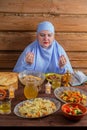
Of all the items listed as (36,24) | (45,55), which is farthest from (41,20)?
(45,55)

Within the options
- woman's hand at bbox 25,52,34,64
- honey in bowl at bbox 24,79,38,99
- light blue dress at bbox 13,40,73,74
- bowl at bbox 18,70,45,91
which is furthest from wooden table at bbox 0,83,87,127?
light blue dress at bbox 13,40,73,74

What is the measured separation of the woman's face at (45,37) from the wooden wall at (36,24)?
249mm

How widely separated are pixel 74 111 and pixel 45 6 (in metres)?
1.67

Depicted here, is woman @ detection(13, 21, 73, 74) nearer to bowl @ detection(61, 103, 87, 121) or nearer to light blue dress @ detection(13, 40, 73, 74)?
light blue dress @ detection(13, 40, 73, 74)

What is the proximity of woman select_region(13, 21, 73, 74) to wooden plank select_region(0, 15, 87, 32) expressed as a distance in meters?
0.17

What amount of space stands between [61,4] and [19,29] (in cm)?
57

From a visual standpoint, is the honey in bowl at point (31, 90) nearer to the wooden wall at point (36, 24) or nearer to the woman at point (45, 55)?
the woman at point (45, 55)

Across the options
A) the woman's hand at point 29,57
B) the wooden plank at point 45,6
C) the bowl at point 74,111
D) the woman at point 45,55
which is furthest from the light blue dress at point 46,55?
the bowl at point 74,111

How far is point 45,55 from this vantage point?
323cm

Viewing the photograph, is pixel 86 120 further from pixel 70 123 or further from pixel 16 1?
pixel 16 1

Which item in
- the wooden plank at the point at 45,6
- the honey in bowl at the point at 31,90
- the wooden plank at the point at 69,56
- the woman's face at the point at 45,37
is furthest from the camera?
the wooden plank at the point at 69,56

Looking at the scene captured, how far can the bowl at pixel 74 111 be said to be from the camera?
1846 mm

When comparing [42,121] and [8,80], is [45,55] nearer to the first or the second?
[8,80]

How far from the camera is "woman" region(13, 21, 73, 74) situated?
10.0ft
